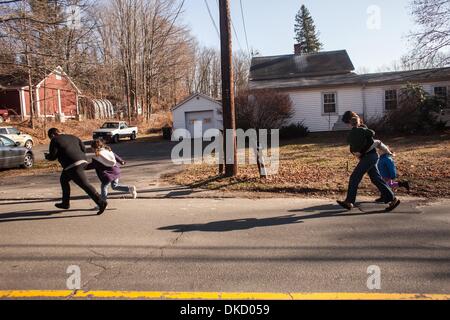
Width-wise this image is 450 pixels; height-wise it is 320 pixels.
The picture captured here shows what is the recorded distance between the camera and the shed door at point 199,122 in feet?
98.7

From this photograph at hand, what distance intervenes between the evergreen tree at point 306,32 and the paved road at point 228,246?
65856mm

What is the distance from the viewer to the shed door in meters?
30.1

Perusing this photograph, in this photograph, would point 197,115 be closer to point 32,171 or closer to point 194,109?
point 194,109

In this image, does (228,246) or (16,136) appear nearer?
(228,246)

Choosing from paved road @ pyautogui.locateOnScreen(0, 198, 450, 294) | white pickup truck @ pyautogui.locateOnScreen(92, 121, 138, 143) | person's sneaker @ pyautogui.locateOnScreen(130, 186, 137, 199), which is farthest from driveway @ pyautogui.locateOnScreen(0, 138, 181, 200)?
white pickup truck @ pyautogui.locateOnScreen(92, 121, 138, 143)

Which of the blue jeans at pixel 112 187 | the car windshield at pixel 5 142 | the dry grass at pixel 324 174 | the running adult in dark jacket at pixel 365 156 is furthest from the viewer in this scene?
the car windshield at pixel 5 142

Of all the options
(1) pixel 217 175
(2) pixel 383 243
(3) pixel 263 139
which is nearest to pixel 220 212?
(2) pixel 383 243

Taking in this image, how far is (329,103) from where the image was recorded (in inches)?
986

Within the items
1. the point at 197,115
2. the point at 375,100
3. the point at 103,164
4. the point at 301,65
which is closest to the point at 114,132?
the point at 197,115

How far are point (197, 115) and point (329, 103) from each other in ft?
34.2

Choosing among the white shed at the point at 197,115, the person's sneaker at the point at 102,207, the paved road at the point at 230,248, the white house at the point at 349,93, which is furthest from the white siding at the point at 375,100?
the person's sneaker at the point at 102,207

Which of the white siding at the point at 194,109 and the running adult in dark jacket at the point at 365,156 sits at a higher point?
the white siding at the point at 194,109

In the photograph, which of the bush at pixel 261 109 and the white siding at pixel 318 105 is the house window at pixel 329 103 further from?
the bush at pixel 261 109

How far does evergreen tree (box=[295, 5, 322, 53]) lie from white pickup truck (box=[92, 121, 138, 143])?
46.1 meters
